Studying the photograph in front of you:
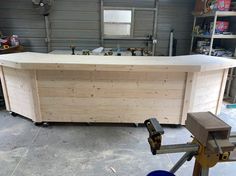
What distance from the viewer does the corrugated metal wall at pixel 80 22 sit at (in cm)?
432

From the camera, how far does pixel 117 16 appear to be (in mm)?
4516

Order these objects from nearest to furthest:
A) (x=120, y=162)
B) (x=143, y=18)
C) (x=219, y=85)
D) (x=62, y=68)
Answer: (x=120, y=162) → (x=62, y=68) → (x=219, y=85) → (x=143, y=18)

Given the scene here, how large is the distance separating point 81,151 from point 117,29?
10.6 feet

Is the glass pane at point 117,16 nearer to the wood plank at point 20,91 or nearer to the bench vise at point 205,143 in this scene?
the wood plank at point 20,91

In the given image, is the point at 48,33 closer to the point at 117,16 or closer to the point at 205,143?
the point at 117,16

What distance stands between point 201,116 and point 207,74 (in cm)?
172

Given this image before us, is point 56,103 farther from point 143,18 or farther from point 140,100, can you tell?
point 143,18

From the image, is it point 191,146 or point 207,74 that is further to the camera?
point 207,74

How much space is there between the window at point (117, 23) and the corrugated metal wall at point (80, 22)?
17 cm

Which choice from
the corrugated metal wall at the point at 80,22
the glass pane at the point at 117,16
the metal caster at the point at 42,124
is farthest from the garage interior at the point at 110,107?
the glass pane at the point at 117,16

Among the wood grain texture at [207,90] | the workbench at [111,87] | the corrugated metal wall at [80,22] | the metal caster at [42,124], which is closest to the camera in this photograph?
the workbench at [111,87]

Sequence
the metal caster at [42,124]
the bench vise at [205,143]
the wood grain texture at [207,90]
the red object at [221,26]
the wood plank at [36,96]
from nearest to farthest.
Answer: the bench vise at [205,143], the wood plank at [36,96], the wood grain texture at [207,90], the metal caster at [42,124], the red object at [221,26]

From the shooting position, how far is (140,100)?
255 cm

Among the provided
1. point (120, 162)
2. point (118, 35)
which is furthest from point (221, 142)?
point (118, 35)
